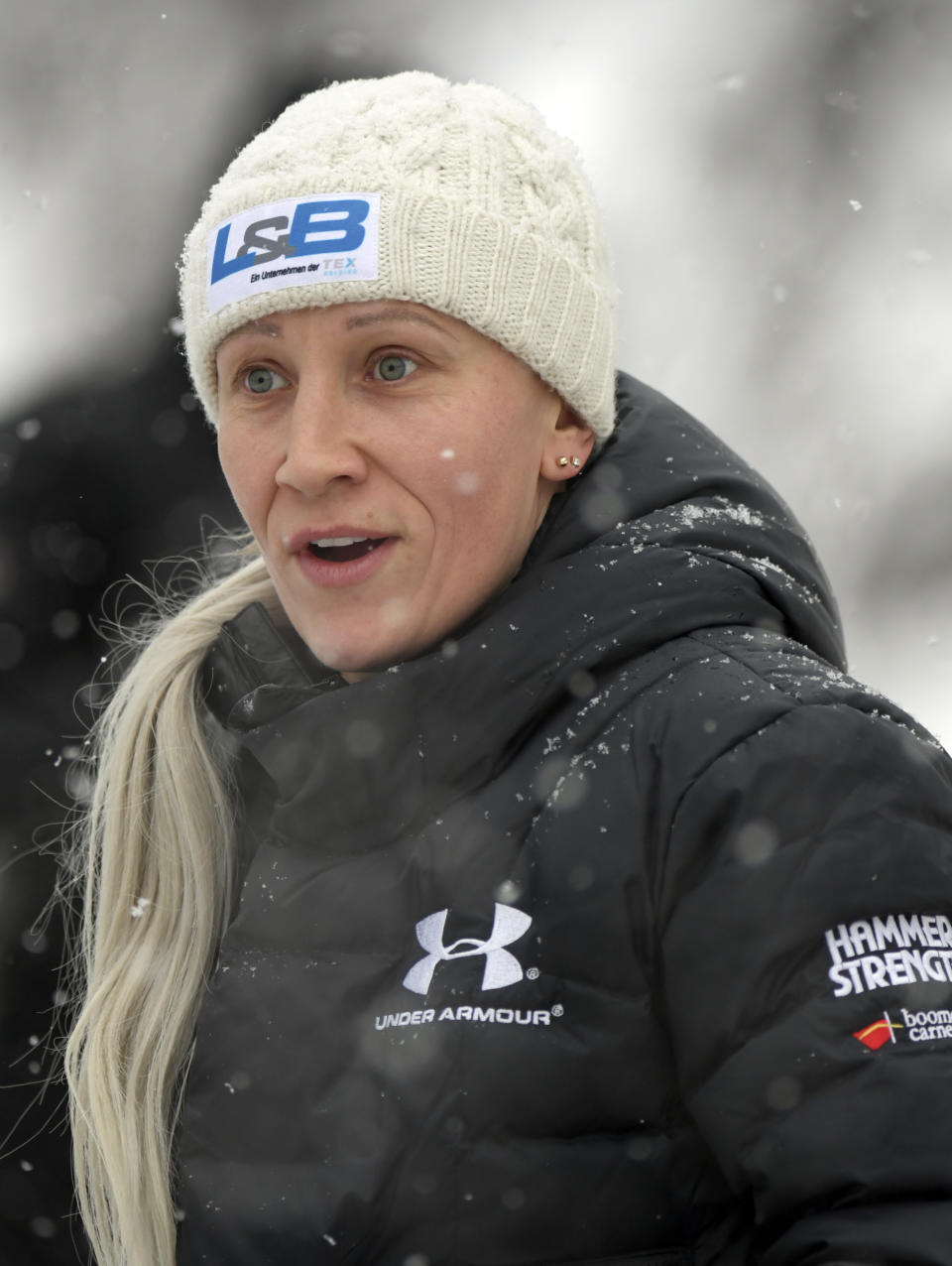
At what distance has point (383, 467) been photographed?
1645 mm

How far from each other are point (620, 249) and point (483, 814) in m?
4.34

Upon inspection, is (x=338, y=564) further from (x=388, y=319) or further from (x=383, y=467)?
(x=388, y=319)

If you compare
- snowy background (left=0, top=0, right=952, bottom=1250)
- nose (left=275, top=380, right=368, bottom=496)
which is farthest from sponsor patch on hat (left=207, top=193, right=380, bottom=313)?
snowy background (left=0, top=0, right=952, bottom=1250)

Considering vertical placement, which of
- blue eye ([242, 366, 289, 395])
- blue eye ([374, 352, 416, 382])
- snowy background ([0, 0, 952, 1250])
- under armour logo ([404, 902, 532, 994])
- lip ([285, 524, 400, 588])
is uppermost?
snowy background ([0, 0, 952, 1250])

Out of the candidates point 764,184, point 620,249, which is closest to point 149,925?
point 620,249

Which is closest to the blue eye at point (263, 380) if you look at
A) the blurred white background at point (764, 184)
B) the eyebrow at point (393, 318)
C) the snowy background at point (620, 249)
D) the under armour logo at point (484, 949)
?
the eyebrow at point (393, 318)

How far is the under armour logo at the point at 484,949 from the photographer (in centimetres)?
138

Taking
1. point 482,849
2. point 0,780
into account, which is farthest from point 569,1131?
point 0,780

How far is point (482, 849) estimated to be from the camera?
4.84ft

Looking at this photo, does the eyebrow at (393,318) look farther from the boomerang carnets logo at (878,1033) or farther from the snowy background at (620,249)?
the snowy background at (620,249)

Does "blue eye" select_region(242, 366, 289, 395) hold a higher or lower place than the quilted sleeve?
higher

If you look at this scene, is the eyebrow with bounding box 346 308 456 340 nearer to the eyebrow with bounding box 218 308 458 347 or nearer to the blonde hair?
the eyebrow with bounding box 218 308 458 347

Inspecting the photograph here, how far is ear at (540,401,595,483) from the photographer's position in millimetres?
1799

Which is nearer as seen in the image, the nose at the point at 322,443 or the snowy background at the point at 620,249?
the nose at the point at 322,443
